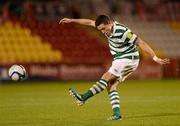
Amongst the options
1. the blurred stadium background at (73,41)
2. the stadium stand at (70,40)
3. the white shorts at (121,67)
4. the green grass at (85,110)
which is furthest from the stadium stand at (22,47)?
the white shorts at (121,67)

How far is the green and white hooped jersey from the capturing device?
426 inches

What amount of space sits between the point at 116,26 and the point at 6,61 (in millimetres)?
15019

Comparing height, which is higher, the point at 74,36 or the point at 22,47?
the point at 74,36

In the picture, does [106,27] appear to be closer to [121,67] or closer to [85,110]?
[121,67]

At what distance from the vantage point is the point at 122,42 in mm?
10875

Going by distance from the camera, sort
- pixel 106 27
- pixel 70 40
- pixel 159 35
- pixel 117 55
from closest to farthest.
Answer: pixel 106 27, pixel 117 55, pixel 70 40, pixel 159 35

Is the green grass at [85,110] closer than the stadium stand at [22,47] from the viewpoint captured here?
Yes

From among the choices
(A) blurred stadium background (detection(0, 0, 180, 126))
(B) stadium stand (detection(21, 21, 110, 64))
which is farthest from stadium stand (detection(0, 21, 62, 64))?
(B) stadium stand (detection(21, 21, 110, 64))

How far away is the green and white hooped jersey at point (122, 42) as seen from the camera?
10.8 meters

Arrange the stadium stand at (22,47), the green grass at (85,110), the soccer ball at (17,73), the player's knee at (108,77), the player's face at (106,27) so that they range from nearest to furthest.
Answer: the green grass at (85,110)
the player's face at (106,27)
the player's knee at (108,77)
the soccer ball at (17,73)
the stadium stand at (22,47)

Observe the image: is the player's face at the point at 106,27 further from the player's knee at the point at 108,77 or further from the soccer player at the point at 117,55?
the player's knee at the point at 108,77

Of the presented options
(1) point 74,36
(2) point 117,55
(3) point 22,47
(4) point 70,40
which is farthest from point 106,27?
(1) point 74,36

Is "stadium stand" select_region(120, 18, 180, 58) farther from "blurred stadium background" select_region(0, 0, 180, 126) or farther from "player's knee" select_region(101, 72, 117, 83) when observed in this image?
"player's knee" select_region(101, 72, 117, 83)

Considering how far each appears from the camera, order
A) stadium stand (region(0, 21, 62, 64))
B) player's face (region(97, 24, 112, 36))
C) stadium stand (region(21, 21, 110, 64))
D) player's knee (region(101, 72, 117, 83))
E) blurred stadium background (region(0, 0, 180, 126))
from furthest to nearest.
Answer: stadium stand (region(21, 21, 110, 64)), stadium stand (region(0, 21, 62, 64)), blurred stadium background (region(0, 0, 180, 126)), player's knee (region(101, 72, 117, 83)), player's face (region(97, 24, 112, 36))
